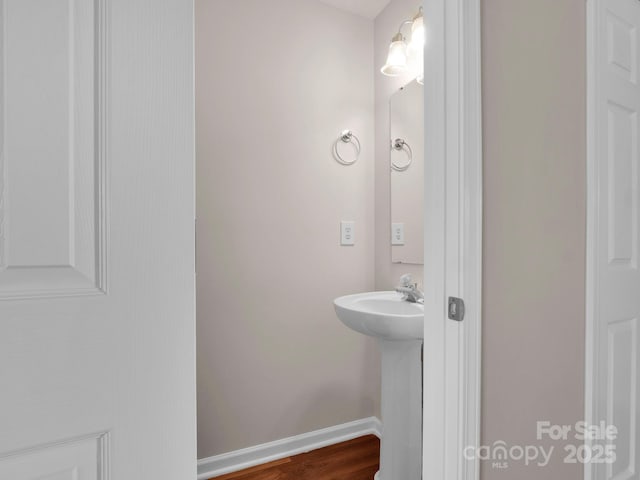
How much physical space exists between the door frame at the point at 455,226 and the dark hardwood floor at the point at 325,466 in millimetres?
893

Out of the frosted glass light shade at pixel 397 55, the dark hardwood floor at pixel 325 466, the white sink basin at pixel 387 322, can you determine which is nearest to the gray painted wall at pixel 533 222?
the white sink basin at pixel 387 322

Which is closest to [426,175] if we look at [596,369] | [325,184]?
[596,369]

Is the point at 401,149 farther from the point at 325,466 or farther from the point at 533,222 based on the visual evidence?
the point at 325,466

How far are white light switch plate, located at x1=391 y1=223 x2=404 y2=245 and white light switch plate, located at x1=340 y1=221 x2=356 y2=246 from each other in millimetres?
242

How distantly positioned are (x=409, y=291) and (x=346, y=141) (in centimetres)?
95

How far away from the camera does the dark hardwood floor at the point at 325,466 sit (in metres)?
1.63

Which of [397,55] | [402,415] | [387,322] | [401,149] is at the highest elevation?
[397,55]

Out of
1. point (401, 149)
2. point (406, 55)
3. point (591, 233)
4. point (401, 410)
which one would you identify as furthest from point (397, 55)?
point (401, 410)

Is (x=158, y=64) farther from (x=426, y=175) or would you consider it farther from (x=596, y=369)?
(x=596, y=369)

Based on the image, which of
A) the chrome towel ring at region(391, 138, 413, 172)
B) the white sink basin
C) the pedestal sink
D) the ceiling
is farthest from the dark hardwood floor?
the ceiling

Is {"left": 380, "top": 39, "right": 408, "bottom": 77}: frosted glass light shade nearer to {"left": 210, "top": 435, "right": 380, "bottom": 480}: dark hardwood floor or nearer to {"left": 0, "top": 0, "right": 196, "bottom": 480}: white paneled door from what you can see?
{"left": 0, "top": 0, "right": 196, "bottom": 480}: white paneled door

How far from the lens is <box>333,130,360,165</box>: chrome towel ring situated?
1.96 m

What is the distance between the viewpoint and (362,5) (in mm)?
1935

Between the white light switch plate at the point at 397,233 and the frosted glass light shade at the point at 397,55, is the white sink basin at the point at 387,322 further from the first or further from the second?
the frosted glass light shade at the point at 397,55
